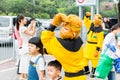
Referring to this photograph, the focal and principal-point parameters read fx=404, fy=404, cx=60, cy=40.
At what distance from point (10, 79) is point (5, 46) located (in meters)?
4.45

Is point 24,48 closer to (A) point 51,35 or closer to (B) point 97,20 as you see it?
(B) point 97,20

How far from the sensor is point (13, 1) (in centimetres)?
4534

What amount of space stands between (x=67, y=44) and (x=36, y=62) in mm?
1146

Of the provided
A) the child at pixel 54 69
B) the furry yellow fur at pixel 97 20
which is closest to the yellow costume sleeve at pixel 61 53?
the child at pixel 54 69

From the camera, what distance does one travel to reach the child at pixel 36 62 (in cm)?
585

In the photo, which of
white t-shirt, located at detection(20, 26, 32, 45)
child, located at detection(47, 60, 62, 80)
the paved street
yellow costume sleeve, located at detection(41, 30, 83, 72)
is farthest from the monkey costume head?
the paved street

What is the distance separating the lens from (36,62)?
5938 millimetres

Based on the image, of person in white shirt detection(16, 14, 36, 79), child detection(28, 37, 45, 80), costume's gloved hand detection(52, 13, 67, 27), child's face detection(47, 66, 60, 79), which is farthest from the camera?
person in white shirt detection(16, 14, 36, 79)

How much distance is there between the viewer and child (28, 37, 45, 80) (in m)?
5.85

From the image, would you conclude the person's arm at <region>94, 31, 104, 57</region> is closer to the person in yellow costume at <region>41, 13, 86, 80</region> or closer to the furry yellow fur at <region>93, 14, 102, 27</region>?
the furry yellow fur at <region>93, 14, 102, 27</region>

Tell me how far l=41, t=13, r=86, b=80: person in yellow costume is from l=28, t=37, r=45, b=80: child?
84cm

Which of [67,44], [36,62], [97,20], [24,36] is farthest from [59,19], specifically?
[97,20]

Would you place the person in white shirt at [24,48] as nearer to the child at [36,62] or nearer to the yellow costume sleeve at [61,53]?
the child at [36,62]

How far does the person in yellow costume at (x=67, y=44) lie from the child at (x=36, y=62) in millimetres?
Answer: 837
